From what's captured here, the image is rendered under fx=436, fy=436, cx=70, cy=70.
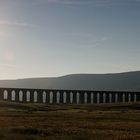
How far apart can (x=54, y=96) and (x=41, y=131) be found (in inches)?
5590

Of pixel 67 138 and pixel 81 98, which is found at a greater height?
pixel 67 138

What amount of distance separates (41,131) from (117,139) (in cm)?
660

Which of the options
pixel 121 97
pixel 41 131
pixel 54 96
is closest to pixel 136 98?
pixel 121 97

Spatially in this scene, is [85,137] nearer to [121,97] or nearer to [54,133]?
[54,133]

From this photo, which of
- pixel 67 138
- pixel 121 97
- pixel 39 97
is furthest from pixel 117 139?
pixel 121 97

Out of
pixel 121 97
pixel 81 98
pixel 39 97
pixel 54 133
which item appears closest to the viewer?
pixel 54 133

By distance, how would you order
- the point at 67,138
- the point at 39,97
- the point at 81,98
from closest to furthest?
1. the point at 67,138
2. the point at 39,97
3. the point at 81,98

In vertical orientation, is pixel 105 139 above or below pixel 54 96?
above

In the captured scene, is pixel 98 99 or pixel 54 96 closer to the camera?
pixel 54 96

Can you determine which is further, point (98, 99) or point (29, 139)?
point (98, 99)

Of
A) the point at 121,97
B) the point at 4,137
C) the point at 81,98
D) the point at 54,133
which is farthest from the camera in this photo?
the point at 121,97

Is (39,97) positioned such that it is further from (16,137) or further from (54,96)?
(16,137)

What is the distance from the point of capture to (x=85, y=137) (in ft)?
94.5

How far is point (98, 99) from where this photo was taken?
190750 millimetres
